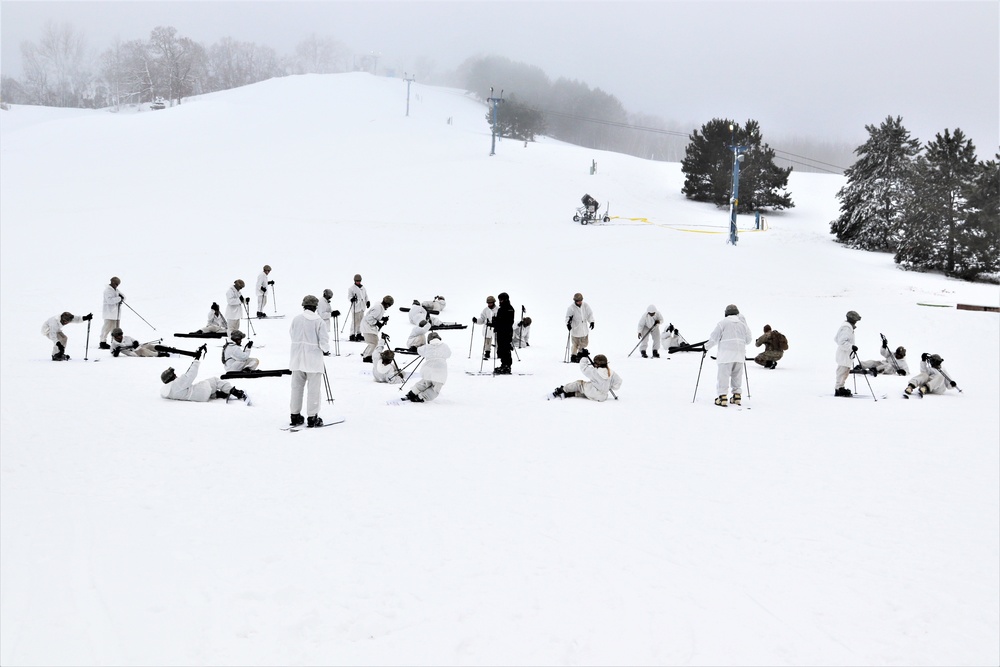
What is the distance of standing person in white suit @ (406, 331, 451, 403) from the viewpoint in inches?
457

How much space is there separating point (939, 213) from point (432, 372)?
31333 millimetres

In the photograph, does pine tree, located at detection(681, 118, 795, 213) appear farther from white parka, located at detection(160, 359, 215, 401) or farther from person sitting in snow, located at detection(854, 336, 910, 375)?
white parka, located at detection(160, 359, 215, 401)

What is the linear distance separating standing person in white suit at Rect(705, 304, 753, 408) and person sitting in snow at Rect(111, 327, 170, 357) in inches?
437

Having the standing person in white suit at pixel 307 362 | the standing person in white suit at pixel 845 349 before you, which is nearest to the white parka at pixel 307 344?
the standing person in white suit at pixel 307 362

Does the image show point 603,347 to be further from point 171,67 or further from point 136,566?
point 171,67

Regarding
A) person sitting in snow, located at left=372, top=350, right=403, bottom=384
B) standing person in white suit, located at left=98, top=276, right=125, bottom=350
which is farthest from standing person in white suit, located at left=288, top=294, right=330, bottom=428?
standing person in white suit, located at left=98, top=276, right=125, bottom=350

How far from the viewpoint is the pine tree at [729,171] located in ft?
159

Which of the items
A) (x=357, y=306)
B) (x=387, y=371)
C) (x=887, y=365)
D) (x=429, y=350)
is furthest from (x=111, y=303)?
(x=887, y=365)

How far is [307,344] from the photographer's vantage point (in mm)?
9656

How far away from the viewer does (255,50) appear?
462 feet

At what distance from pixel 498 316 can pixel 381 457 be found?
6222 mm

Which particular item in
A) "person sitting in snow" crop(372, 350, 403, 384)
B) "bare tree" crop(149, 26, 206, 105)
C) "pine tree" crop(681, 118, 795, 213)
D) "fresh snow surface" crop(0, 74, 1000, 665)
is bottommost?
"fresh snow surface" crop(0, 74, 1000, 665)

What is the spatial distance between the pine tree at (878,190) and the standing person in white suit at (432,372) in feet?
111

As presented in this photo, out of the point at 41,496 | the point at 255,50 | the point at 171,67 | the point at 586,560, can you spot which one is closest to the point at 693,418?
the point at 586,560
